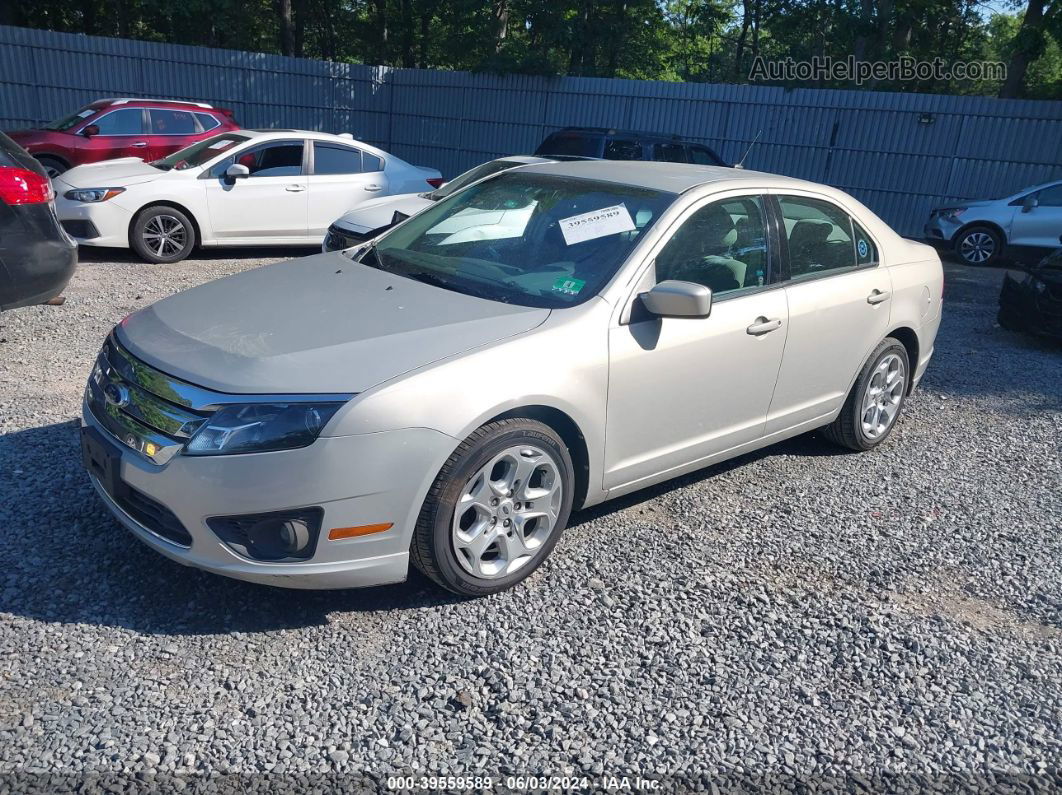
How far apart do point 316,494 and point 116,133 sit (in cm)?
1202

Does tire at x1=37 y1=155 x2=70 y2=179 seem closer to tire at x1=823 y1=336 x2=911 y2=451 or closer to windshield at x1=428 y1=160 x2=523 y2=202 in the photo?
windshield at x1=428 y1=160 x2=523 y2=202

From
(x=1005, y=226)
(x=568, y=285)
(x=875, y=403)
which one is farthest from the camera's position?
(x=1005, y=226)

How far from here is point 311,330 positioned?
352 centimetres

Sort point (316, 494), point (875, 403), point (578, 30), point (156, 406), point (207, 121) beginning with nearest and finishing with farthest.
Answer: point (316, 494) < point (156, 406) < point (875, 403) < point (207, 121) < point (578, 30)

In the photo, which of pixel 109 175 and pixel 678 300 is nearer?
pixel 678 300

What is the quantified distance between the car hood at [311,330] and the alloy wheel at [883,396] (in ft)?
8.39

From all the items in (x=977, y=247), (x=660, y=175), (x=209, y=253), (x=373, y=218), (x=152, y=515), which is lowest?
(x=209, y=253)

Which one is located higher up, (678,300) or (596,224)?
(596,224)

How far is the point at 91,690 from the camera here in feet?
9.66

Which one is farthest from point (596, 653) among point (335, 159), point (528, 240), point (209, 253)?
point (209, 253)

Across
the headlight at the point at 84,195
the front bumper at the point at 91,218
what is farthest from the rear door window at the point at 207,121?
the headlight at the point at 84,195

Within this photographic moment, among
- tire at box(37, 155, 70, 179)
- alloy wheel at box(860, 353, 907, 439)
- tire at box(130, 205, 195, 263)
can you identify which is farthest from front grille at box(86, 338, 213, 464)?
tire at box(37, 155, 70, 179)

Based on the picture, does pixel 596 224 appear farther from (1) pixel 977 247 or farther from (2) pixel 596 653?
(1) pixel 977 247

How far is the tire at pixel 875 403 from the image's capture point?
5262mm
